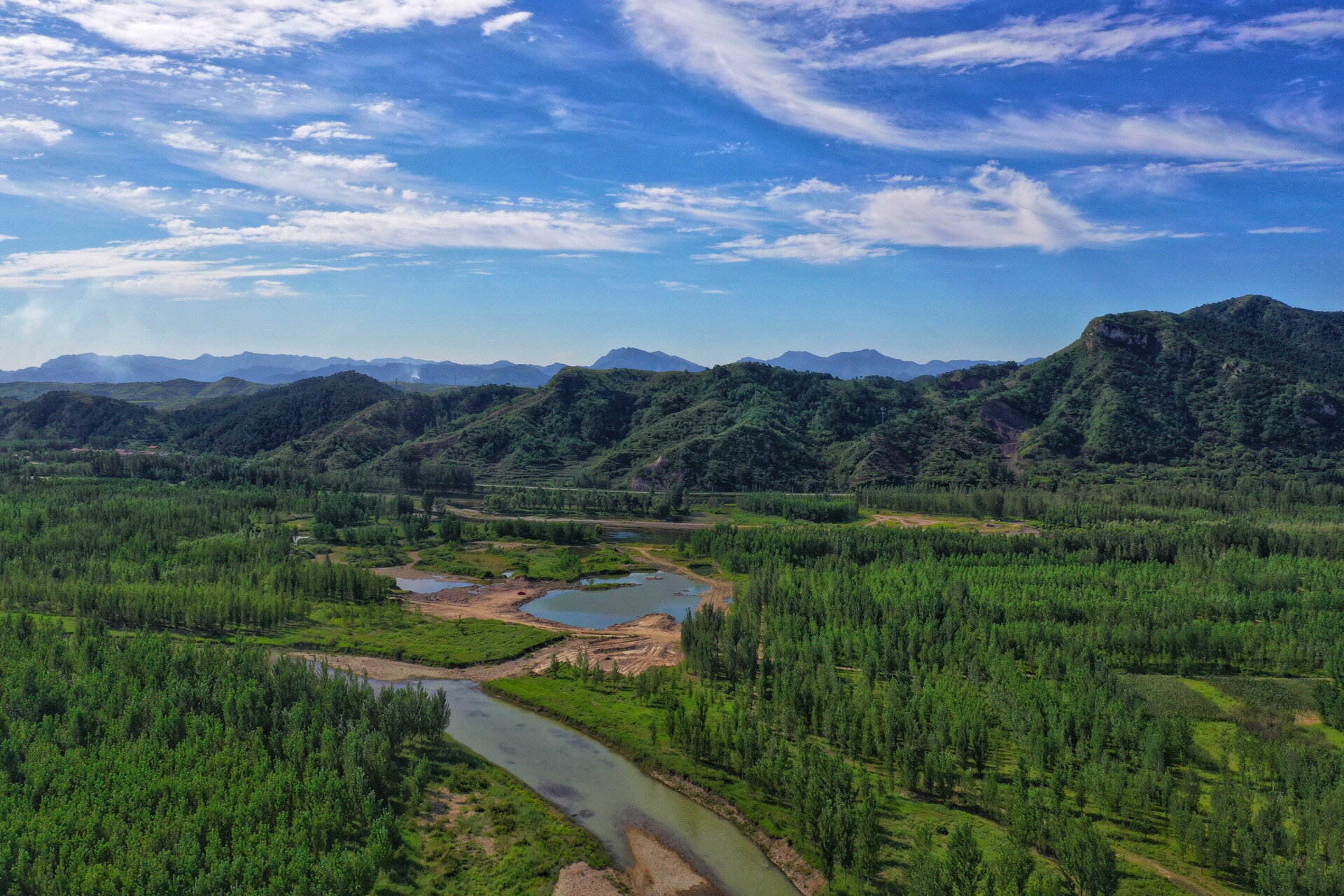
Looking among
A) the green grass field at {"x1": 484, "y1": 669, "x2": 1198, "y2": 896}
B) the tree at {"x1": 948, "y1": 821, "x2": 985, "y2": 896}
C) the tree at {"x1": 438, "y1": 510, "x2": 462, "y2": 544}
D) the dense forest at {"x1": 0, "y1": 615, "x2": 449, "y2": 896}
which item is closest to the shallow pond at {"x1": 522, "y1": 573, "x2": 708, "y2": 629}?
the green grass field at {"x1": 484, "y1": 669, "x2": 1198, "y2": 896}

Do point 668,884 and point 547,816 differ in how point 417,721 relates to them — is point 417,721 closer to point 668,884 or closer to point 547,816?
point 547,816

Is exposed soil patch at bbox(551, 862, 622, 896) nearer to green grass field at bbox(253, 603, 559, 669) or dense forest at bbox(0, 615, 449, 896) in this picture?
dense forest at bbox(0, 615, 449, 896)

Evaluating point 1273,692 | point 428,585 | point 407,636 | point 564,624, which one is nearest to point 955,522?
point 1273,692

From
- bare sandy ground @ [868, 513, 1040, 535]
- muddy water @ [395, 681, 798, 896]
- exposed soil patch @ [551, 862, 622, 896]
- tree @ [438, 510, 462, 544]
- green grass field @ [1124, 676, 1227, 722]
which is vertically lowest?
exposed soil patch @ [551, 862, 622, 896]

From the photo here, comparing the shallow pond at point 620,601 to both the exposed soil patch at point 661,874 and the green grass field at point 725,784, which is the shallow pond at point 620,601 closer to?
the green grass field at point 725,784

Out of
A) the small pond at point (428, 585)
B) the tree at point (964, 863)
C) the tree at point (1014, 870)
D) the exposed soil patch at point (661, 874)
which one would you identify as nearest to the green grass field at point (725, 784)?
the tree at point (1014, 870)

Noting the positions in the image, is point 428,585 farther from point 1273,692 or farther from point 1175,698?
point 1273,692

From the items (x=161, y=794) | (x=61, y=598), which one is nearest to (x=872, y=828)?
(x=161, y=794)
